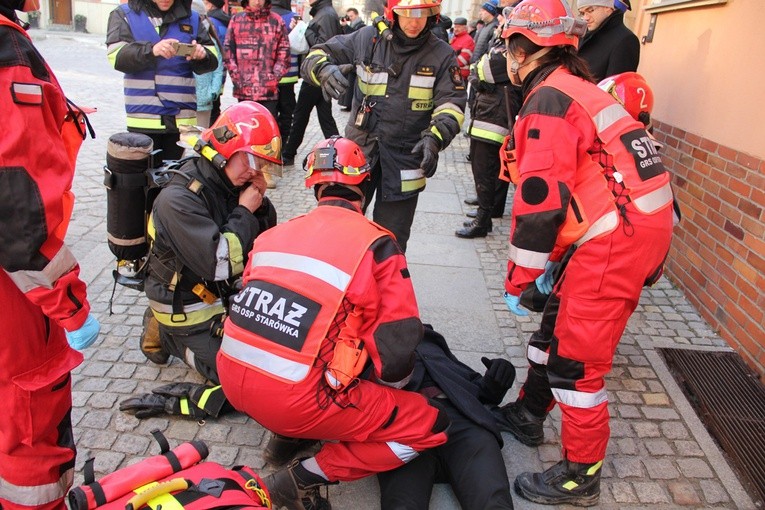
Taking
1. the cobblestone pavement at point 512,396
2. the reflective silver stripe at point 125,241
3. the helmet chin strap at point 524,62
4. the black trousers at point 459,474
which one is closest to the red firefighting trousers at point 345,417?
the black trousers at point 459,474

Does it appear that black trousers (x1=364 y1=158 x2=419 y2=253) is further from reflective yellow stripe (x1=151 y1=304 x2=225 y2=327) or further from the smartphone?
the smartphone

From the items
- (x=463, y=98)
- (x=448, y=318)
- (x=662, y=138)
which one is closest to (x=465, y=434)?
(x=448, y=318)

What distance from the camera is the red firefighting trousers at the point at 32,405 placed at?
200 centimetres

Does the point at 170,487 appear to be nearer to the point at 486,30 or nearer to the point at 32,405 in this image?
the point at 32,405

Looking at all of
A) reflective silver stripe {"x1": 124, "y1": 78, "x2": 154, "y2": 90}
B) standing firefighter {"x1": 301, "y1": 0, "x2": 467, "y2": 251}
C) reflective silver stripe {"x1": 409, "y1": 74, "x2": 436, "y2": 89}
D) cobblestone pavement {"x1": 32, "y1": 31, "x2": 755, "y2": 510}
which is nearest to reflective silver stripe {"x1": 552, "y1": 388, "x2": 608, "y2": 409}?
cobblestone pavement {"x1": 32, "y1": 31, "x2": 755, "y2": 510}

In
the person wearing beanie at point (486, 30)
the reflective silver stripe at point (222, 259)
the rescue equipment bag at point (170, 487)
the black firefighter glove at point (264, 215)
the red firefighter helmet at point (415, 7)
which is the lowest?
the rescue equipment bag at point (170, 487)

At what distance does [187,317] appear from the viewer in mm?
3320

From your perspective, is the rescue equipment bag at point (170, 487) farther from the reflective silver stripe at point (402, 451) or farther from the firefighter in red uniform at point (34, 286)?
the reflective silver stripe at point (402, 451)

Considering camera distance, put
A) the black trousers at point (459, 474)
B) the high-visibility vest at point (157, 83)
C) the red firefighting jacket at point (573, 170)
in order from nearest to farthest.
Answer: the red firefighting jacket at point (573, 170) → the black trousers at point (459, 474) → the high-visibility vest at point (157, 83)

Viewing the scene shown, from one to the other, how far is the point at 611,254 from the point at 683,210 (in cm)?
293

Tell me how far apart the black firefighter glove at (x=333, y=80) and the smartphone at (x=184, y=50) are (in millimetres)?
1346

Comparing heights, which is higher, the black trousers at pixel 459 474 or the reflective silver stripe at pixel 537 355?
the reflective silver stripe at pixel 537 355

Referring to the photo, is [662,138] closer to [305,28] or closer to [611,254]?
[611,254]

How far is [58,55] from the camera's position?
62.3 ft
